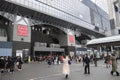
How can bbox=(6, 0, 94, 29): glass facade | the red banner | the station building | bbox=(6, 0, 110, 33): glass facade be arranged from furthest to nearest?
bbox=(6, 0, 110, 33): glass facade → bbox=(6, 0, 94, 29): glass facade → the red banner → the station building

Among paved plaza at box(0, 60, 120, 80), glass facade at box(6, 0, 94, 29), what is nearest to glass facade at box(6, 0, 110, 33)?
glass facade at box(6, 0, 94, 29)

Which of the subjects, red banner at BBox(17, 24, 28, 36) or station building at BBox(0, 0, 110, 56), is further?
red banner at BBox(17, 24, 28, 36)

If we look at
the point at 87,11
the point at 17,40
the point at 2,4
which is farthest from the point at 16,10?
the point at 87,11

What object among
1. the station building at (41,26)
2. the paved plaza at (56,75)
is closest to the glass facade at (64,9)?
the station building at (41,26)

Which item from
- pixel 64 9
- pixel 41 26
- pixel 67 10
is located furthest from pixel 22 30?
pixel 67 10

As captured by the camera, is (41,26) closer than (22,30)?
No

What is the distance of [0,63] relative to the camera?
1662 cm

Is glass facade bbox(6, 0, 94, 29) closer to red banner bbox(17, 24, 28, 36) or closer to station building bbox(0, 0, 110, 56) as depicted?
station building bbox(0, 0, 110, 56)

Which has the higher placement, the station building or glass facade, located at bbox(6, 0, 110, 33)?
glass facade, located at bbox(6, 0, 110, 33)

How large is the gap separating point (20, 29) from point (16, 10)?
5128 millimetres

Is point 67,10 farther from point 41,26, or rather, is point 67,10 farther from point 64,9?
point 41,26

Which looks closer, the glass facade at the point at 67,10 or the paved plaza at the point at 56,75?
the paved plaza at the point at 56,75

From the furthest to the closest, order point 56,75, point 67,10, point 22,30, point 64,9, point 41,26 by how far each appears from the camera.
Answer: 1. point 67,10
2. point 64,9
3. point 41,26
4. point 22,30
5. point 56,75

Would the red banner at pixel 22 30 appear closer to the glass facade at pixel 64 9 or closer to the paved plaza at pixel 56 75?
the glass facade at pixel 64 9
